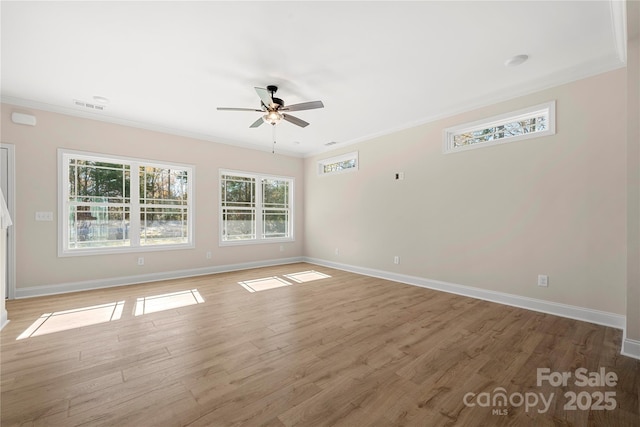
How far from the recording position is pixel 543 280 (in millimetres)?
3396

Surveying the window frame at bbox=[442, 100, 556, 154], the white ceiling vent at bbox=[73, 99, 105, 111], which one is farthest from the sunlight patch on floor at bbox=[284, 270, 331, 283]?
the white ceiling vent at bbox=[73, 99, 105, 111]

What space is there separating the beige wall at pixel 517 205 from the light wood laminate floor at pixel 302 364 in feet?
1.98

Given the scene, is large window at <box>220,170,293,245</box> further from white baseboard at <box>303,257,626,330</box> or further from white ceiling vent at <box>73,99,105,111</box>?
white baseboard at <box>303,257,626,330</box>

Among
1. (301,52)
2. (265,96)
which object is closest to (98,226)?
(265,96)

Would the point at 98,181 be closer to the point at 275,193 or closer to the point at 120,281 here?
the point at 120,281

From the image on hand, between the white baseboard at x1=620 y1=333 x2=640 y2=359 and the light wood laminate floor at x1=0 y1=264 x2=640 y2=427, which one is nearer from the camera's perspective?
the light wood laminate floor at x1=0 y1=264 x2=640 y2=427

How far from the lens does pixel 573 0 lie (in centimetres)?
213

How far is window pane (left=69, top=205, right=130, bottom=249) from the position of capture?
4405 millimetres

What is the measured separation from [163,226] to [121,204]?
30.6 inches

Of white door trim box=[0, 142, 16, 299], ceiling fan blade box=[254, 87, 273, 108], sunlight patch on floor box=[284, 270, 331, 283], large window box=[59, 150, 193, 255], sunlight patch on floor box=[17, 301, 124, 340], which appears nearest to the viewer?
sunlight patch on floor box=[17, 301, 124, 340]

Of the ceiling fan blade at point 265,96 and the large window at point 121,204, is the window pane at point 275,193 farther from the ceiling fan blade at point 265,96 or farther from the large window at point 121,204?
the ceiling fan blade at point 265,96

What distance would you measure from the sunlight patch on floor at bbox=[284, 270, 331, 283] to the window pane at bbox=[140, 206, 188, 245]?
2.32 m

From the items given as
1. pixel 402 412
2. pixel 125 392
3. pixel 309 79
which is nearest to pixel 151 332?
pixel 125 392

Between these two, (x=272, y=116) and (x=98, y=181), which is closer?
(x=272, y=116)
